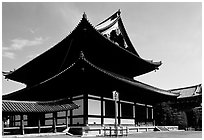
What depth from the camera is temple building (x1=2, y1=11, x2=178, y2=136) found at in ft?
58.3

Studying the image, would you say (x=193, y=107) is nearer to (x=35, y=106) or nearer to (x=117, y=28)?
(x=117, y=28)

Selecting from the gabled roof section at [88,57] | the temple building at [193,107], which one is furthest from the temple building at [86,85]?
the temple building at [193,107]

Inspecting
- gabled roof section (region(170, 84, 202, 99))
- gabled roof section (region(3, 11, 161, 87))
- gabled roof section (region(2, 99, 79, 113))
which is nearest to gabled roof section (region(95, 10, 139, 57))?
gabled roof section (region(3, 11, 161, 87))

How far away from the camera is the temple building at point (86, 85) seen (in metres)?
17.8

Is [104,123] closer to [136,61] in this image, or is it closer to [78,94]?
[78,94]

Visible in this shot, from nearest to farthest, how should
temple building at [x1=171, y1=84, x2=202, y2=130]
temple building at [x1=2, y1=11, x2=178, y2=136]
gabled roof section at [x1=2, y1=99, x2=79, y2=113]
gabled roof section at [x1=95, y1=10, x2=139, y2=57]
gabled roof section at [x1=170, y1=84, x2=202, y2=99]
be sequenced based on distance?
1. gabled roof section at [x1=2, y1=99, x2=79, y2=113]
2. temple building at [x1=2, y1=11, x2=178, y2=136]
3. gabled roof section at [x1=95, y1=10, x2=139, y2=57]
4. temple building at [x1=171, y1=84, x2=202, y2=130]
5. gabled roof section at [x1=170, y1=84, x2=202, y2=99]

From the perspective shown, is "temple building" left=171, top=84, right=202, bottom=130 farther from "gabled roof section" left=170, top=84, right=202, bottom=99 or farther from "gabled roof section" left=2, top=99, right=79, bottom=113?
"gabled roof section" left=2, top=99, right=79, bottom=113

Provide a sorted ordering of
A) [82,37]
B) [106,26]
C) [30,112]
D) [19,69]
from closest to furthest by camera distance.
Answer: [30,112] < [82,37] < [106,26] < [19,69]

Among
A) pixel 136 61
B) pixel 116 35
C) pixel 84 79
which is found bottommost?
pixel 84 79

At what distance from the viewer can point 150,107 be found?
2694 cm

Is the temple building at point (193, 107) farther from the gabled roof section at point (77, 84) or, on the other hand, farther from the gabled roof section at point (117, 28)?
the gabled roof section at point (77, 84)

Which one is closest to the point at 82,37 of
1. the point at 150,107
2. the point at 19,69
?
the point at 19,69

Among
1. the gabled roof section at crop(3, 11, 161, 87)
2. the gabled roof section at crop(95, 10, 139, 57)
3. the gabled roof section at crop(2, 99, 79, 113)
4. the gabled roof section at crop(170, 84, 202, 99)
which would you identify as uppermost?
the gabled roof section at crop(95, 10, 139, 57)

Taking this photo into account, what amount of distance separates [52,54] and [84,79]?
6.58m
